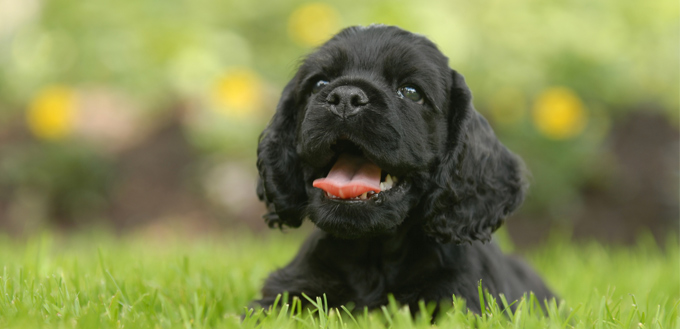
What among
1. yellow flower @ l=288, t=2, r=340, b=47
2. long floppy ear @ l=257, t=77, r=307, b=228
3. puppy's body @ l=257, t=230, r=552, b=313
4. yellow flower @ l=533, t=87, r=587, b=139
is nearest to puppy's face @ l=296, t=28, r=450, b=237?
long floppy ear @ l=257, t=77, r=307, b=228

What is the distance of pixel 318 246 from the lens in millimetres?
3068

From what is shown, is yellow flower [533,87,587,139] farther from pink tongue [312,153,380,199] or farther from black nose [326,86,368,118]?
black nose [326,86,368,118]

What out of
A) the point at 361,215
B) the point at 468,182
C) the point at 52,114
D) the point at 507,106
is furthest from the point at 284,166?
the point at 52,114

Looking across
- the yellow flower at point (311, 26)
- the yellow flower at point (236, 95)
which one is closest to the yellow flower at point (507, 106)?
the yellow flower at point (311, 26)

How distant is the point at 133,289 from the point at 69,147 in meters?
4.23

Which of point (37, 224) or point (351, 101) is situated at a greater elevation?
point (351, 101)

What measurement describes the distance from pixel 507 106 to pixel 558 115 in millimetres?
728

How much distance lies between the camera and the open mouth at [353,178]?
264cm

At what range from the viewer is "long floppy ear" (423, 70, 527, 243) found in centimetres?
283

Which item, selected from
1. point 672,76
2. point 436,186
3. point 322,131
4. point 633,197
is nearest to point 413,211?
point 436,186

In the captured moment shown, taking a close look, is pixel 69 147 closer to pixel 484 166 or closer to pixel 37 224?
pixel 37 224

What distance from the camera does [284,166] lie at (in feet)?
10.2

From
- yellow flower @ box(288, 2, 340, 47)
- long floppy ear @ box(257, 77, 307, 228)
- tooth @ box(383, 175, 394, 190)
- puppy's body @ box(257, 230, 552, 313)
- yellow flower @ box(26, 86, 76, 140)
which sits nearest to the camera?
tooth @ box(383, 175, 394, 190)

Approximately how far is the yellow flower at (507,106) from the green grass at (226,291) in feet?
4.84
